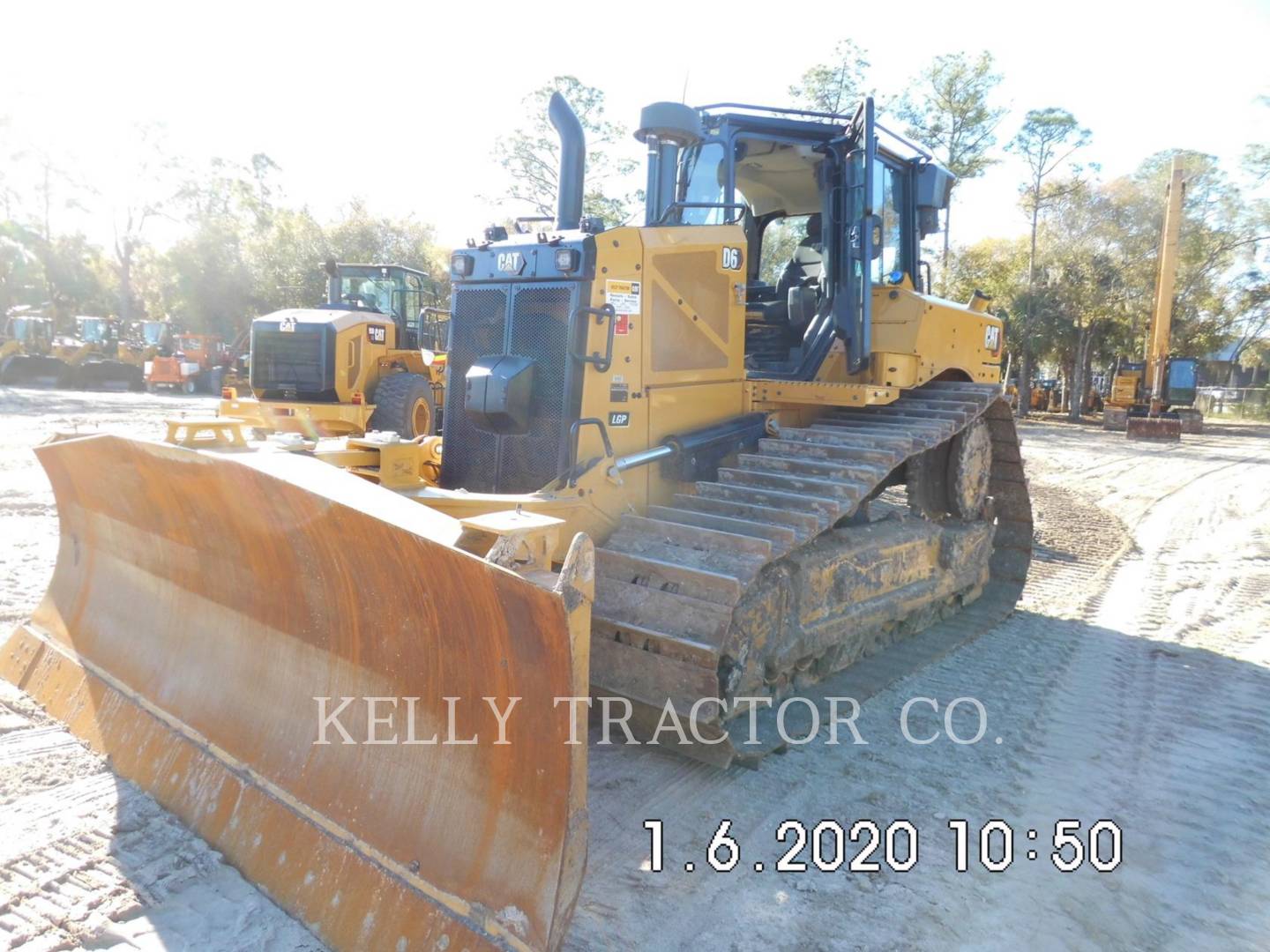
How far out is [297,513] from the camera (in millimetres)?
2961

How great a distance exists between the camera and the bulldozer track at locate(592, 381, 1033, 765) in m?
3.53

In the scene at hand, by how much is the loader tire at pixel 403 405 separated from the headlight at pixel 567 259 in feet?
23.8

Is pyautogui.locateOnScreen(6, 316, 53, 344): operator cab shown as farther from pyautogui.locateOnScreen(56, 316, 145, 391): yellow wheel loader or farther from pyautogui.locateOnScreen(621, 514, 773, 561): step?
pyautogui.locateOnScreen(621, 514, 773, 561): step

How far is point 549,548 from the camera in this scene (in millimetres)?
2588

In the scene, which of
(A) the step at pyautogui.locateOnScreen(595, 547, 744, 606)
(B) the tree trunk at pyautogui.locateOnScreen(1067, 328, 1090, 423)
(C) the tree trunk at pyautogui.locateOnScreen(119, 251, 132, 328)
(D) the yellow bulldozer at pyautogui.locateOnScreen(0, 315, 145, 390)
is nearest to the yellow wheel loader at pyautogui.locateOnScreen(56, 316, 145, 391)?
(D) the yellow bulldozer at pyautogui.locateOnScreen(0, 315, 145, 390)

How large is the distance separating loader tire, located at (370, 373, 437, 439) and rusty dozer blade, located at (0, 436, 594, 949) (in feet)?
23.4

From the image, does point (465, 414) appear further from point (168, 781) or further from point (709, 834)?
point (709, 834)

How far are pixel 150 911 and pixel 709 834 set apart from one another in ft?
6.27

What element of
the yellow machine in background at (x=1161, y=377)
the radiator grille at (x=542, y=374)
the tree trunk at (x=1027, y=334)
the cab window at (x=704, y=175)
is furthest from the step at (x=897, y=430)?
the tree trunk at (x=1027, y=334)

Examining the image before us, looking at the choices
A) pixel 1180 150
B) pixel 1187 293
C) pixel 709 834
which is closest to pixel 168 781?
pixel 709 834

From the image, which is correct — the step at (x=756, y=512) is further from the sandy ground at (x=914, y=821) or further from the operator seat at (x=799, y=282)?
the operator seat at (x=799, y=282)

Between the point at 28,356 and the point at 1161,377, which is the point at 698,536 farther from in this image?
the point at 28,356

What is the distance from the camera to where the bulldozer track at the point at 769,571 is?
3.53 m

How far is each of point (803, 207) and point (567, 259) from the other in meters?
2.49
